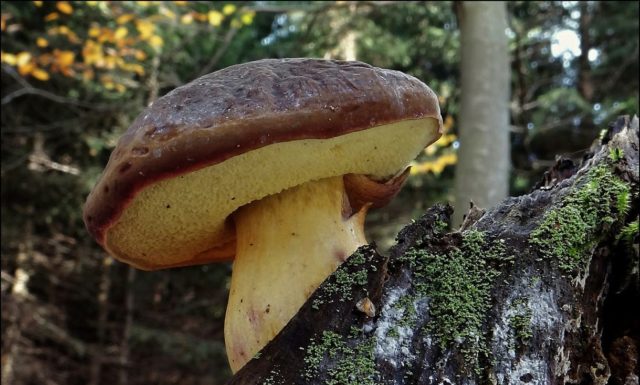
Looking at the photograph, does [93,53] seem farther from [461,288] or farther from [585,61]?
[585,61]

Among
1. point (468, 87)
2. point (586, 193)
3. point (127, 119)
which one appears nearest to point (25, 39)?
point (127, 119)

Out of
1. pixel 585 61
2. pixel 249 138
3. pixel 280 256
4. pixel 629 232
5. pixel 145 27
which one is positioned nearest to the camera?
pixel 249 138

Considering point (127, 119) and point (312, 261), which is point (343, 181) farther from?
point (127, 119)

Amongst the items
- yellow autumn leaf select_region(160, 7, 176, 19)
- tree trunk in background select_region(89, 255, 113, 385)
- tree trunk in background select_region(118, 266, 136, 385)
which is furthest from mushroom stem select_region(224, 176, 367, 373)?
tree trunk in background select_region(89, 255, 113, 385)

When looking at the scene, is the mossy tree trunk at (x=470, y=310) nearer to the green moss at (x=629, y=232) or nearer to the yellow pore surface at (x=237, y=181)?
the green moss at (x=629, y=232)

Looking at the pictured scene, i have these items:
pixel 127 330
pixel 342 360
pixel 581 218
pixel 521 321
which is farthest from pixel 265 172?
pixel 127 330

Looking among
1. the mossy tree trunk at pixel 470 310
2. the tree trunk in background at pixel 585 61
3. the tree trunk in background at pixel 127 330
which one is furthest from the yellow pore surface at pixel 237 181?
the tree trunk in background at pixel 585 61
